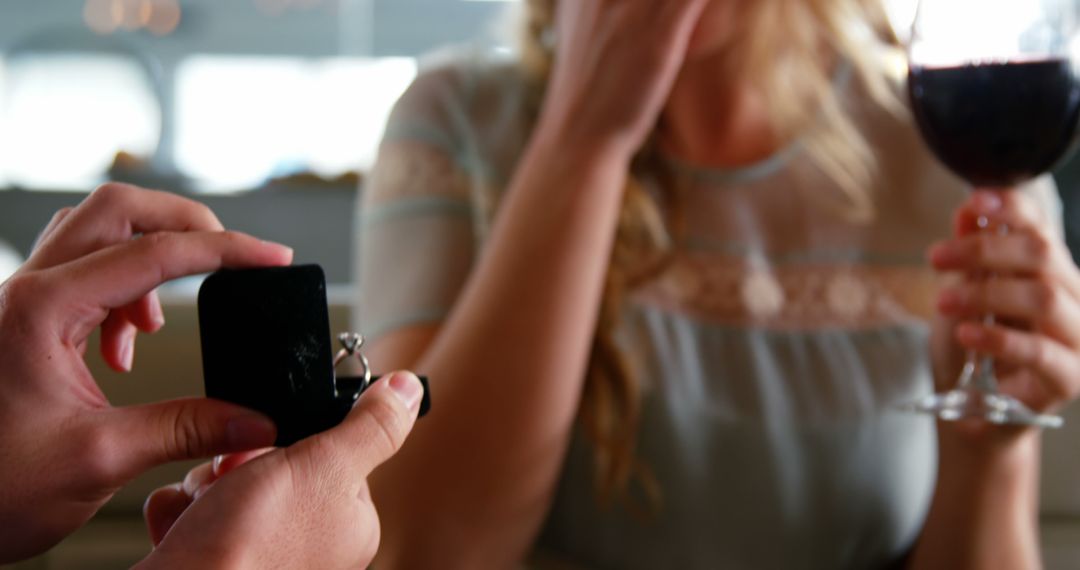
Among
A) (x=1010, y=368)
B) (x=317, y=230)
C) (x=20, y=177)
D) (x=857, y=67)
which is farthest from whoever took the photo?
(x=20, y=177)

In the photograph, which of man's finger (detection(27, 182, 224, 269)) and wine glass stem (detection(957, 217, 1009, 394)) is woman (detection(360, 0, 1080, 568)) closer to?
wine glass stem (detection(957, 217, 1009, 394))

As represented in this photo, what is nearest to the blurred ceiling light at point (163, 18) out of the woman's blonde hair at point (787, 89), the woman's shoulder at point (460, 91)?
the woman's shoulder at point (460, 91)

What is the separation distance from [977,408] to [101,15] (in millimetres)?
4892

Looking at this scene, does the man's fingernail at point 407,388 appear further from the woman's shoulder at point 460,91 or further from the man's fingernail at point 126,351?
the woman's shoulder at point 460,91

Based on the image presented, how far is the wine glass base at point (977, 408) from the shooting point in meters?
0.60

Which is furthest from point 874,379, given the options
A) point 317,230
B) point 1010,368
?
point 317,230

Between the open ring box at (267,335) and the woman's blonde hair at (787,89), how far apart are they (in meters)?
0.63

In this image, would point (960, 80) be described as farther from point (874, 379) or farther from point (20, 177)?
point (20, 177)

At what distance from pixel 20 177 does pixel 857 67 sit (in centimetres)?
368

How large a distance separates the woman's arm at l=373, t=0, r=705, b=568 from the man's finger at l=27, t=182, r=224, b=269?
441 millimetres

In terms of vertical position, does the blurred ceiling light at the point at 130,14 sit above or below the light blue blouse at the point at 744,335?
above

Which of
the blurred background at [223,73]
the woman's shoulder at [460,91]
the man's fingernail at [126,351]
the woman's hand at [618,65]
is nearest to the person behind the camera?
the man's fingernail at [126,351]

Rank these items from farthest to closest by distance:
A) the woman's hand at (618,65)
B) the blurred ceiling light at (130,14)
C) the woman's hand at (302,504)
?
the blurred ceiling light at (130,14), the woman's hand at (618,65), the woman's hand at (302,504)

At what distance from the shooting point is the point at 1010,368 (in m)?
0.72
